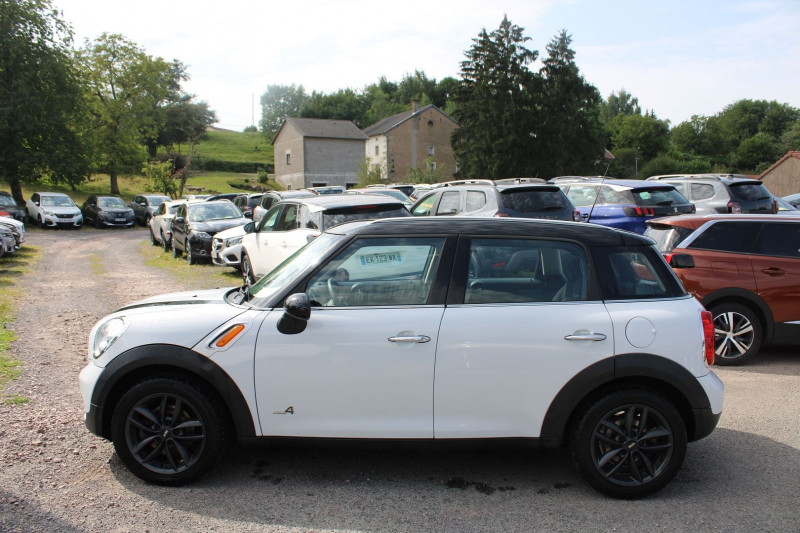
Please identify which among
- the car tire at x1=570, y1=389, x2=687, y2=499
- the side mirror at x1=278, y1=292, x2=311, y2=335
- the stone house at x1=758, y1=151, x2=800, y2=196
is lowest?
the car tire at x1=570, y1=389, x2=687, y2=499

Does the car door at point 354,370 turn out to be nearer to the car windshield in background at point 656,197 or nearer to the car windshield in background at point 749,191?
the car windshield in background at point 656,197

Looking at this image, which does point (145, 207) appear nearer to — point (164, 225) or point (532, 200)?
point (164, 225)

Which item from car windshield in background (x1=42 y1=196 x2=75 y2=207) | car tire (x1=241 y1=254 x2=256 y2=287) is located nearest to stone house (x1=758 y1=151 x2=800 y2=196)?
car windshield in background (x1=42 y1=196 x2=75 y2=207)

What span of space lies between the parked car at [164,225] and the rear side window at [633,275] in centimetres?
1801

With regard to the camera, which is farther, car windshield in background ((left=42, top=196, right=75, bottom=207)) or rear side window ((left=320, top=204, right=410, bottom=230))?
car windshield in background ((left=42, top=196, right=75, bottom=207))

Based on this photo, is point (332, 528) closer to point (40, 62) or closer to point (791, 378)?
point (791, 378)

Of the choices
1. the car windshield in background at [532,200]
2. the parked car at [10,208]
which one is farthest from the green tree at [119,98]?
the car windshield in background at [532,200]

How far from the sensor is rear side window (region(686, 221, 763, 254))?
7.75 meters

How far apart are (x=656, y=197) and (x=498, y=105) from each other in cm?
4115

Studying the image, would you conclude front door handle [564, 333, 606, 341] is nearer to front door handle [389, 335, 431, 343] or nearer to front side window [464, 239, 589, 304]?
front side window [464, 239, 589, 304]

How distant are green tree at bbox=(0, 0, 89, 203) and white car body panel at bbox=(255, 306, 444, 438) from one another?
127 ft

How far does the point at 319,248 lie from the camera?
4.51 m

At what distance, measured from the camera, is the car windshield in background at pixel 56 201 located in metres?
32.0

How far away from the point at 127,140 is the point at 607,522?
54.3 metres
